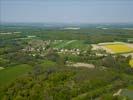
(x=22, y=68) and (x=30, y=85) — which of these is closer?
(x=30, y=85)

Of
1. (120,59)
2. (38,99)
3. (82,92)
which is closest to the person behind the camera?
(38,99)

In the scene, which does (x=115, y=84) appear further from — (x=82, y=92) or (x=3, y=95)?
(x=3, y=95)

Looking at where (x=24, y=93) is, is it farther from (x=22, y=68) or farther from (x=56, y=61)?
(x=56, y=61)

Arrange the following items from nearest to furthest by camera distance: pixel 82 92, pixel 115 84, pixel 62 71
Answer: pixel 82 92 → pixel 115 84 → pixel 62 71

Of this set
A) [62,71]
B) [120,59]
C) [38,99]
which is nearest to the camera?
[38,99]

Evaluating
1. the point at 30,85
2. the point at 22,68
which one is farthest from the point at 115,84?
the point at 22,68

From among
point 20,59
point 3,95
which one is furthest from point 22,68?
point 3,95
